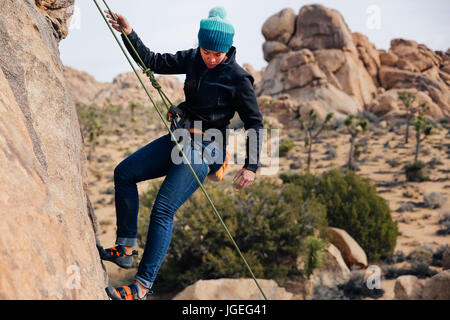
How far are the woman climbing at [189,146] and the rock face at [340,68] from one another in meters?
48.3

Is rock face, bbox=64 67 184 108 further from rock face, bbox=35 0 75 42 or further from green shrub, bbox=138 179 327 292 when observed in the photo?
rock face, bbox=35 0 75 42

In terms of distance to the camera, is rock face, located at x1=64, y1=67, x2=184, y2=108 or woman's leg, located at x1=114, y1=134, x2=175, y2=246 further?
rock face, located at x1=64, y1=67, x2=184, y2=108

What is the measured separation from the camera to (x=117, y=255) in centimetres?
314

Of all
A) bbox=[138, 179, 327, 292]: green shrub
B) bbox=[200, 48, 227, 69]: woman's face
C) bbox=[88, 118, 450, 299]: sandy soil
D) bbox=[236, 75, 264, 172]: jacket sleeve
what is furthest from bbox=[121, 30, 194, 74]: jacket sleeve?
bbox=[88, 118, 450, 299]: sandy soil

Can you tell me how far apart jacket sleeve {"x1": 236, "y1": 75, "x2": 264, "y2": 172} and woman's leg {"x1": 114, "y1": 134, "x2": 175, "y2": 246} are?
624 millimetres

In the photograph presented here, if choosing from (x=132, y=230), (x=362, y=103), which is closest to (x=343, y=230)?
(x=132, y=230)

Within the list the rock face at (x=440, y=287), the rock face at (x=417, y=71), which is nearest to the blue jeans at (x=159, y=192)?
the rock face at (x=440, y=287)

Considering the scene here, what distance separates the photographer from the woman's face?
9.73 ft

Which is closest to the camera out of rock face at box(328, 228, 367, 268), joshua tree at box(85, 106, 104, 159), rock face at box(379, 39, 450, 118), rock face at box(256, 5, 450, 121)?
rock face at box(328, 228, 367, 268)

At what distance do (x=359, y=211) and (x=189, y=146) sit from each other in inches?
568

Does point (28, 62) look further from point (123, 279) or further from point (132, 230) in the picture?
point (123, 279)

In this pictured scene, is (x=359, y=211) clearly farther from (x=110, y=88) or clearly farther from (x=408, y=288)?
(x=110, y=88)

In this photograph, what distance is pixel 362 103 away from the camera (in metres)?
56.0

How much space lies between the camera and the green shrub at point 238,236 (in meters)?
12.3
